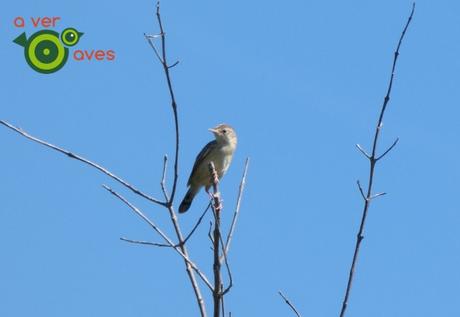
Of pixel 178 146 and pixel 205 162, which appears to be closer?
pixel 178 146

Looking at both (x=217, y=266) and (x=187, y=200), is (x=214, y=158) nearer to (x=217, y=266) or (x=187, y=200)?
(x=187, y=200)

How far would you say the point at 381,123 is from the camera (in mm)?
3738

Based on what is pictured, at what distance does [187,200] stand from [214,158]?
0.89 meters

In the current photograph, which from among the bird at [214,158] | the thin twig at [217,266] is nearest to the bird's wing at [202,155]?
the bird at [214,158]


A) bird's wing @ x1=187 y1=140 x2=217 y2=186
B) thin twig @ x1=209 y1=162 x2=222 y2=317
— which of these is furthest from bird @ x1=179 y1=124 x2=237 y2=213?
thin twig @ x1=209 y1=162 x2=222 y2=317

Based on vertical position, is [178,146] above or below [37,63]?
below

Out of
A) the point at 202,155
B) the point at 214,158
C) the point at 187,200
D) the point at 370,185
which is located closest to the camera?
the point at 370,185

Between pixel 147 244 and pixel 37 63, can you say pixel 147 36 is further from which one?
pixel 37 63

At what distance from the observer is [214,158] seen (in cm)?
1255

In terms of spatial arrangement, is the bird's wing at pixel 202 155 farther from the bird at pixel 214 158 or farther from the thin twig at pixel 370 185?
the thin twig at pixel 370 185

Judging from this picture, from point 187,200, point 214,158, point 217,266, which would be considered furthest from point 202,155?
point 217,266

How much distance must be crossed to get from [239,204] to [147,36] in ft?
2.95

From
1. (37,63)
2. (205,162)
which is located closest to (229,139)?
(205,162)

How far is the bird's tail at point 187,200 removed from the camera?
12909 mm
